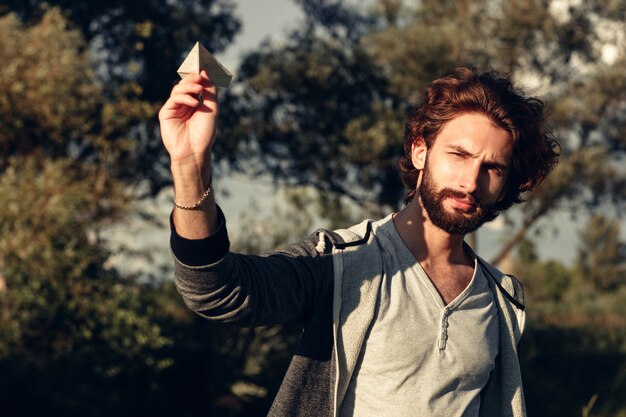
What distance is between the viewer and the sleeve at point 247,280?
2236mm

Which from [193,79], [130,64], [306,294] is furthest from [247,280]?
[130,64]

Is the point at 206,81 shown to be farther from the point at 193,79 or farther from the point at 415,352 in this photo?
the point at 415,352

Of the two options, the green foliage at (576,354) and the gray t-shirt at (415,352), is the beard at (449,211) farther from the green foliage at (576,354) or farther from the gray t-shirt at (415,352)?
the green foliage at (576,354)

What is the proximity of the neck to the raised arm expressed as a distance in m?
1.08

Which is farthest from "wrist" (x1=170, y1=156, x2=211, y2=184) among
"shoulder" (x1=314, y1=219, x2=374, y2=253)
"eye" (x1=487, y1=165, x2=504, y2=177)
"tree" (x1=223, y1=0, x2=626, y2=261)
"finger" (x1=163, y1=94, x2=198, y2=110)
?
"tree" (x1=223, y1=0, x2=626, y2=261)

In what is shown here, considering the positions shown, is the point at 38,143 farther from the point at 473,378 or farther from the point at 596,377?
the point at 473,378

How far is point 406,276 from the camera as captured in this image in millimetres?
2990

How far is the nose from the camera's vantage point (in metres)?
3.04

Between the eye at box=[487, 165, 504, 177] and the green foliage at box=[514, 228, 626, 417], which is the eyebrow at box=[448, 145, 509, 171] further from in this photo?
the green foliage at box=[514, 228, 626, 417]

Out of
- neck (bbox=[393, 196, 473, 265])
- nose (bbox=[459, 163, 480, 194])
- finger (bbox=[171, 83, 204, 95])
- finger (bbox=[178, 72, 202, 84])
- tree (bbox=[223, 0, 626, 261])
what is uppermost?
tree (bbox=[223, 0, 626, 261])

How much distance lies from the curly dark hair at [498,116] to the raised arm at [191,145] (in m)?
1.29

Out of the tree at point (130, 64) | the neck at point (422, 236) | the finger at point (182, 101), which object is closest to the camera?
the finger at point (182, 101)

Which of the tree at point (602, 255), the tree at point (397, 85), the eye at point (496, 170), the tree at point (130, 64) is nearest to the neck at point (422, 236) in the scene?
the eye at point (496, 170)

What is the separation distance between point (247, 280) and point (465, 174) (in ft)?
3.40
